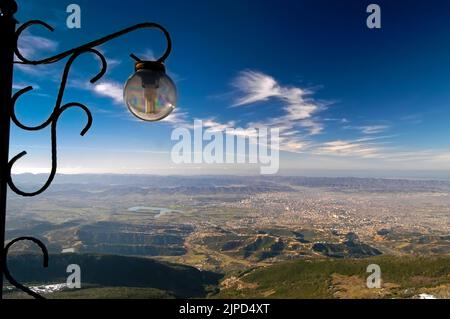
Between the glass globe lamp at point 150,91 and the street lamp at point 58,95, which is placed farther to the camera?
the glass globe lamp at point 150,91

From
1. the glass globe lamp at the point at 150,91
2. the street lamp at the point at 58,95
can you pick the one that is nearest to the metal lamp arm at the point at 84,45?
the street lamp at the point at 58,95

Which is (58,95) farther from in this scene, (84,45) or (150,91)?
(150,91)

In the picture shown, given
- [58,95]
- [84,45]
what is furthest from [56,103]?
[84,45]

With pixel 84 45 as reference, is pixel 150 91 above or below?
below

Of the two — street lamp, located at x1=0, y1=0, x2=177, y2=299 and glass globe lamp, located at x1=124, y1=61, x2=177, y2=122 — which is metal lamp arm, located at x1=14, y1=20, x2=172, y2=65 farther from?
glass globe lamp, located at x1=124, y1=61, x2=177, y2=122

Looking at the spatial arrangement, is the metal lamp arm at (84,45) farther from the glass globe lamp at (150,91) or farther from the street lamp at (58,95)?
the glass globe lamp at (150,91)

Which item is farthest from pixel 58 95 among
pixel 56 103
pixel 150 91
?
pixel 150 91

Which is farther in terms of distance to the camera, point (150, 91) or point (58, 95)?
point (150, 91)
